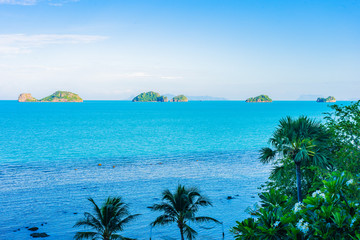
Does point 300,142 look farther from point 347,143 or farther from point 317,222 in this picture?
point 317,222

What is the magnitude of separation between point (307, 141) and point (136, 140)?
8818cm

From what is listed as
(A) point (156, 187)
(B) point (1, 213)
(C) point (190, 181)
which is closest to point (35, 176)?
(B) point (1, 213)

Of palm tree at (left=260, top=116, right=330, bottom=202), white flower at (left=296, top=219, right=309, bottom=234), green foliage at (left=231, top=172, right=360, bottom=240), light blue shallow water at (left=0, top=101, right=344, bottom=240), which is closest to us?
green foliage at (left=231, top=172, right=360, bottom=240)

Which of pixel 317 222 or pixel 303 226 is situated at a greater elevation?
pixel 317 222

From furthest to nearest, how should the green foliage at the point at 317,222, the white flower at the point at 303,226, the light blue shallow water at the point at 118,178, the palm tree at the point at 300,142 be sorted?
the light blue shallow water at the point at 118,178
the palm tree at the point at 300,142
the white flower at the point at 303,226
the green foliage at the point at 317,222

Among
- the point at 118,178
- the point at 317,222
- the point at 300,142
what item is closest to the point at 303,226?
the point at 317,222

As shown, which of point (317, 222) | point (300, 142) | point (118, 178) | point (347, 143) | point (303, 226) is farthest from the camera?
point (118, 178)

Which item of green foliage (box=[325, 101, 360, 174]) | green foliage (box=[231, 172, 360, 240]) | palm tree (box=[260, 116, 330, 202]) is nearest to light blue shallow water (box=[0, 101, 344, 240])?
palm tree (box=[260, 116, 330, 202])

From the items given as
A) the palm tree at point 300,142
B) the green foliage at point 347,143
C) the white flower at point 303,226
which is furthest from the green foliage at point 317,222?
the green foliage at point 347,143

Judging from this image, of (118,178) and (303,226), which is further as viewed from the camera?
(118,178)

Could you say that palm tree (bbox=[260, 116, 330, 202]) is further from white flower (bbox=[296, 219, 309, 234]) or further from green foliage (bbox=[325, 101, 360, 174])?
white flower (bbox=[296, 219, 309, 234])

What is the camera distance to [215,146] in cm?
9556

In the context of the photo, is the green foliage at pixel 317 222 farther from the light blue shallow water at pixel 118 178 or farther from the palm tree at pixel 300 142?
the light blue shallow water at pixel 118 178

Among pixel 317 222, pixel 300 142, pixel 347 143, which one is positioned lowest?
pixel 317 222
